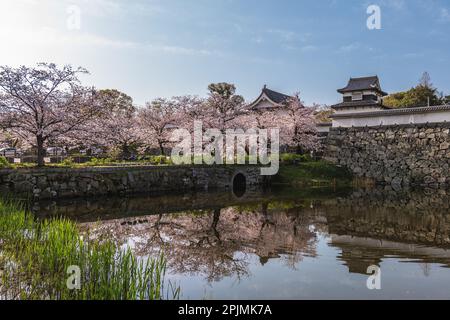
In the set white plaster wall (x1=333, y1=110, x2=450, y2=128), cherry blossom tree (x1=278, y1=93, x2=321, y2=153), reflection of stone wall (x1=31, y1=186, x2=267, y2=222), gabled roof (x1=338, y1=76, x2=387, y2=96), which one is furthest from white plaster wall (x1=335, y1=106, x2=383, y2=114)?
reflection of stone wall (x1=31, y1=186, x2=267, y2=222)

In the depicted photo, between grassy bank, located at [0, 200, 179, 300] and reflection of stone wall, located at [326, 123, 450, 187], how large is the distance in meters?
34.3

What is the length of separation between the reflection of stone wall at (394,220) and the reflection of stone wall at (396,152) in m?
13.7

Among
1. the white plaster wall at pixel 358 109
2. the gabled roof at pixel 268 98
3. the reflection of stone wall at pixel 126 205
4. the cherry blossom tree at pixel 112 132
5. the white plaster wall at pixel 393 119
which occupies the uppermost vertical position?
the gabled roof at pixel 268 98

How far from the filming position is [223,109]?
3247 centimetres

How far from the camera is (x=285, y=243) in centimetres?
1127

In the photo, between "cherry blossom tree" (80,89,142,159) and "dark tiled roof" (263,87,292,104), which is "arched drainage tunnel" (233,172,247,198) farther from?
"dark tiled roof" (263,87,292,104)

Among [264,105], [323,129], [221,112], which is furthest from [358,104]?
[221,112]

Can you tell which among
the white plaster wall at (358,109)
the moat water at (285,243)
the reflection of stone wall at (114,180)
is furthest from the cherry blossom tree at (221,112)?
the white plaster wall at (358,109)

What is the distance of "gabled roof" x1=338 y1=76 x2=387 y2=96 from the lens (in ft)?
144

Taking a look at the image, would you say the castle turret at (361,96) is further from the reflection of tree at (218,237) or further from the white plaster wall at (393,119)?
the reflection of tree at (218,237)

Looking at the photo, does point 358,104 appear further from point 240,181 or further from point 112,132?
point 112,132

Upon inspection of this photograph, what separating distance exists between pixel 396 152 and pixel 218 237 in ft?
98.7

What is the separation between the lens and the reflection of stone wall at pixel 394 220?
40.9 feet
